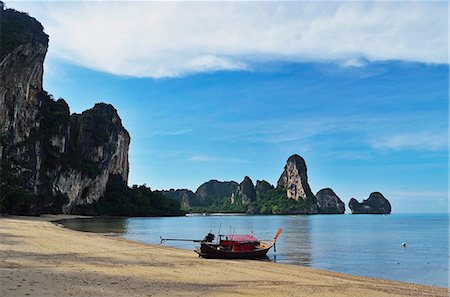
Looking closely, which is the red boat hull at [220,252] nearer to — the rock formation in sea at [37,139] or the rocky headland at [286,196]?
the rock formation in sea at [37,139]

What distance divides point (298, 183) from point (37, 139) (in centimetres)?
12711

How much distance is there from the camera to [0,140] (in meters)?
48.3

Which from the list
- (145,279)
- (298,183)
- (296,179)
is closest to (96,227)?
(145,279)

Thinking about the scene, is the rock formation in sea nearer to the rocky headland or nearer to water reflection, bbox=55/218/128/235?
water reflection, bbox=55/218/128/235

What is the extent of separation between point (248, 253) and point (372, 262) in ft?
25.6

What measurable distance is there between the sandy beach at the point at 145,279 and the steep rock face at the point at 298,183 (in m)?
156

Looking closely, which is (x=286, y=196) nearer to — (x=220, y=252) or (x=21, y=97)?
(x=21, y=97)

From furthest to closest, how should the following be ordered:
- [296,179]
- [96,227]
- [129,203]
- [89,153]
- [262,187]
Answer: [262,187] → [296,179] → [129,203] → [89,153] → [96,227]

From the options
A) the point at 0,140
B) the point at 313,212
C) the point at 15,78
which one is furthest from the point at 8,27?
the point at 313,212

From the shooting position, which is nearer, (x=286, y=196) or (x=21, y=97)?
(x=21, y=97)

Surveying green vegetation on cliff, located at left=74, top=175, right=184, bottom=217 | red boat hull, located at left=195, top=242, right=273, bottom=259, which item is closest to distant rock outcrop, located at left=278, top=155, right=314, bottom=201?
green vegetation on cliff, located at left=74, top=175, right=184, bottom=217

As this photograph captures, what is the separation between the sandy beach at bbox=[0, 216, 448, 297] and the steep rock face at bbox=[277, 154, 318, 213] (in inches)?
6126

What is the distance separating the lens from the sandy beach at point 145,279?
33.3ft

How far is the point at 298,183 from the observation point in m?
173
